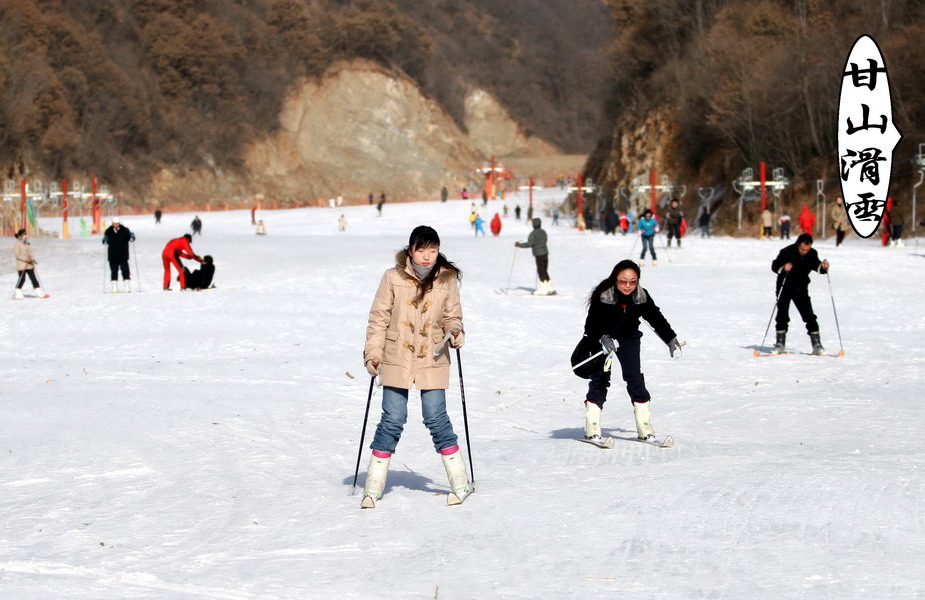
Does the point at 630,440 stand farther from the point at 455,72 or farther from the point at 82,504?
the point at 455,72

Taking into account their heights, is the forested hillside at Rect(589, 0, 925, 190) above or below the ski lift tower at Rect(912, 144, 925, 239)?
above

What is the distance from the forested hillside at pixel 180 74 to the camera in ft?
258

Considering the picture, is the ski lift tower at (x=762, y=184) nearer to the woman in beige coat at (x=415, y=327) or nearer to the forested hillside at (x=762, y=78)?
the forested hillside at (x=762, y=78)

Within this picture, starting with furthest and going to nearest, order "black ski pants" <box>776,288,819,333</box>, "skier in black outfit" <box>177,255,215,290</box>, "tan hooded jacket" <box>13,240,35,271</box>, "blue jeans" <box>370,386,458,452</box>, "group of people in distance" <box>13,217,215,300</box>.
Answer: "skier in black outfit" <box>177,255,215,290</box> < "group of people in distance" <box>13,217,215,300</box> < "tan hooded jacket" <box>13,240,35,271</box> < "black ski pants" <box>776,288,819,333</box> < "blue jeans" <box>370,386,458,452</box>

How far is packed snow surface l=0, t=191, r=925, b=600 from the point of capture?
525cm

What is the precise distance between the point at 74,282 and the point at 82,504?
21261mm

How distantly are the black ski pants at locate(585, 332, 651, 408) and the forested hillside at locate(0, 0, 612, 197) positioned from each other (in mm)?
69426

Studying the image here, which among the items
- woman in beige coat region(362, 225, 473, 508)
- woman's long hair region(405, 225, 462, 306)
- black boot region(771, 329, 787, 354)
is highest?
woman's long hair region(405, 225, 462, 306)

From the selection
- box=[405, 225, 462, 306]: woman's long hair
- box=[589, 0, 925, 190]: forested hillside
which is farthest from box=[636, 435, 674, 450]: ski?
box=[589, 0, 925, 190]: forested hillside

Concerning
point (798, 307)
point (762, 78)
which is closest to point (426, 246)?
point (798, 307)

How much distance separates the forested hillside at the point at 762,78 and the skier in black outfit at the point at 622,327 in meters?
37.6

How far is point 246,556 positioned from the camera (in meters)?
5.62

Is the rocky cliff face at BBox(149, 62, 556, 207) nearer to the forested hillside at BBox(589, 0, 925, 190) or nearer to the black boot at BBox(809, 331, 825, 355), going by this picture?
the forested hillside at BBox(589, 0, 925, 190)

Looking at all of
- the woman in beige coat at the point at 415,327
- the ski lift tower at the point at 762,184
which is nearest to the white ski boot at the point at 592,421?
the woman in beige coat at the point at 415,327
